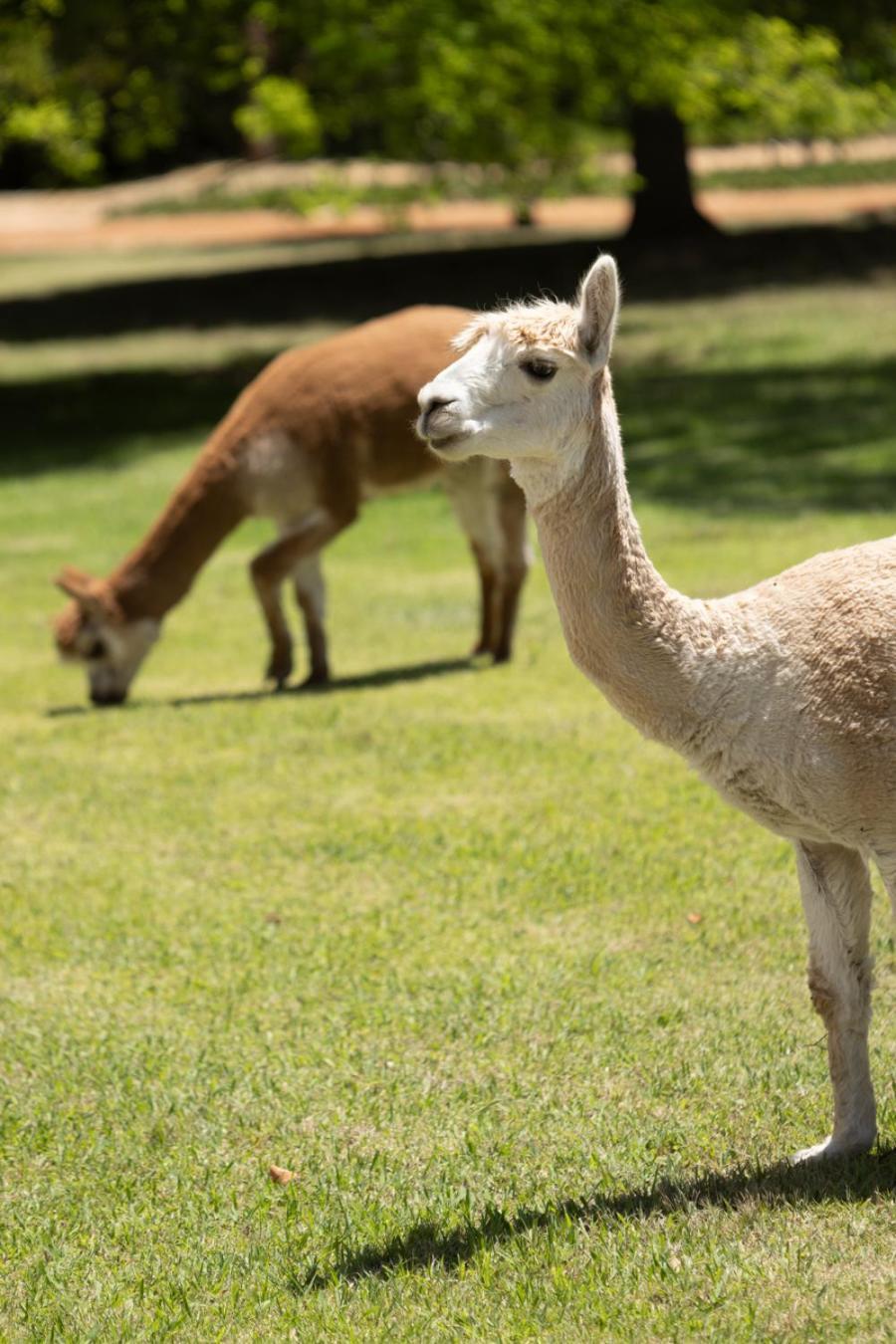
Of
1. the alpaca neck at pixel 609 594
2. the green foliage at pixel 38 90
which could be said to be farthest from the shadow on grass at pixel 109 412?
the alpaca neck at pixel 609 594

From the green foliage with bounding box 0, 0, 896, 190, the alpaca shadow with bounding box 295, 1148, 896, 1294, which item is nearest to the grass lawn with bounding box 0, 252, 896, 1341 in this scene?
the alpaca shadow with bounding box 295, 1148, 896, 1294

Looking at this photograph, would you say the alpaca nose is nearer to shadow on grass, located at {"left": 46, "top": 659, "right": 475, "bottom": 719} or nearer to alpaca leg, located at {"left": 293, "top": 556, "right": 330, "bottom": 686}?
shadow on grass, located at {"left": 46, "top": 659, "right": 475, "bottom": 719}

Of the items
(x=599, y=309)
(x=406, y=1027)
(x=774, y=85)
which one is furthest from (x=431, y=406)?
(x=774, y=85)

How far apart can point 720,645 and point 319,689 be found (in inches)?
247

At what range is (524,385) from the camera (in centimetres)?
405

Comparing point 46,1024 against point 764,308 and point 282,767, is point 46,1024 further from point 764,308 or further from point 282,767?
point 764,308

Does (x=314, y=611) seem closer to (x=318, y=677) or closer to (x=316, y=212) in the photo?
(x=318, y=677)

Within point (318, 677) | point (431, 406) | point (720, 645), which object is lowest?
point (318, 677)

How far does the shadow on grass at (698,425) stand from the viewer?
16.2 m

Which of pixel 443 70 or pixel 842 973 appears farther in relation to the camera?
pixel 443 70

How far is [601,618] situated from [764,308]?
2249 cm

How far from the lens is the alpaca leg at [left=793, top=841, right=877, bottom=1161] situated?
4.39 meters

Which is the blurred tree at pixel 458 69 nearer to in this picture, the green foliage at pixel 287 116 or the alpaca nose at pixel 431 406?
the green foliage at pixel 287 116

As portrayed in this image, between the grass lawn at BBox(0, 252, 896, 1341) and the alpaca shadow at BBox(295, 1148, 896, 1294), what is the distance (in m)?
0.01
